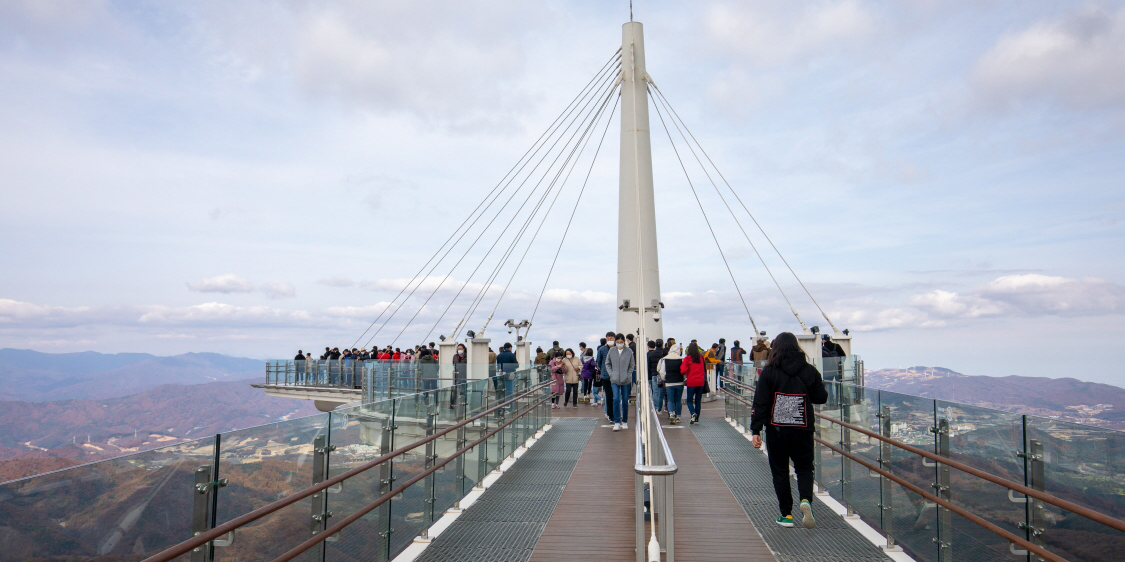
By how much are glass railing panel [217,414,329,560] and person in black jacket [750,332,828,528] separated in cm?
308

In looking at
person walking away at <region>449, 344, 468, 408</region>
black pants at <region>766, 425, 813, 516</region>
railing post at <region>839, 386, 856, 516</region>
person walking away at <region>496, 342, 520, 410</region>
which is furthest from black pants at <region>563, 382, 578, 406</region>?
black pants at <region>766, 425, 813, 516</region>

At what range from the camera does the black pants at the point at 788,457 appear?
202 inches

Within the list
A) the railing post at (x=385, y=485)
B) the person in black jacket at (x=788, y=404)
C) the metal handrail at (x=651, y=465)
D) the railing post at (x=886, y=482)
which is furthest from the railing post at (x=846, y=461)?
the railing post at (x=385, y=485)

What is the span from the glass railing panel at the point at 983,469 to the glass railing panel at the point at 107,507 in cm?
401

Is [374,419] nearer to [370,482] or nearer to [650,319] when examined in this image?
[370,482]

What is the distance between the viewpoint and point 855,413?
6047 millimetres

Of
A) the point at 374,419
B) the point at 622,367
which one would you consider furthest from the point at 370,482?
the point at 622,367

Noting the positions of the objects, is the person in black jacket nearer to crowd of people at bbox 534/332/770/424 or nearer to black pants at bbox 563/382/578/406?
crowd of people at bbox 534/332/770/424

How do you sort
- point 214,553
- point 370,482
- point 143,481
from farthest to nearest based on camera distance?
point 370,482 < point 214,553 < point 143,481

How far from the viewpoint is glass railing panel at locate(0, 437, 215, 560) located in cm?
216

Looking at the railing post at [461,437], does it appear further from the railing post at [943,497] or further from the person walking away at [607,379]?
the person walking away at [607,379]

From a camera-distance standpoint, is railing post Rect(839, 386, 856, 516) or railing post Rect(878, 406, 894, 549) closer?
railing post Rect(878, 406, 894, 549)

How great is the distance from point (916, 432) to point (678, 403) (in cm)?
761

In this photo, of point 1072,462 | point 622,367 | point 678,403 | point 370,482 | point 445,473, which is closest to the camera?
point 1072,462
